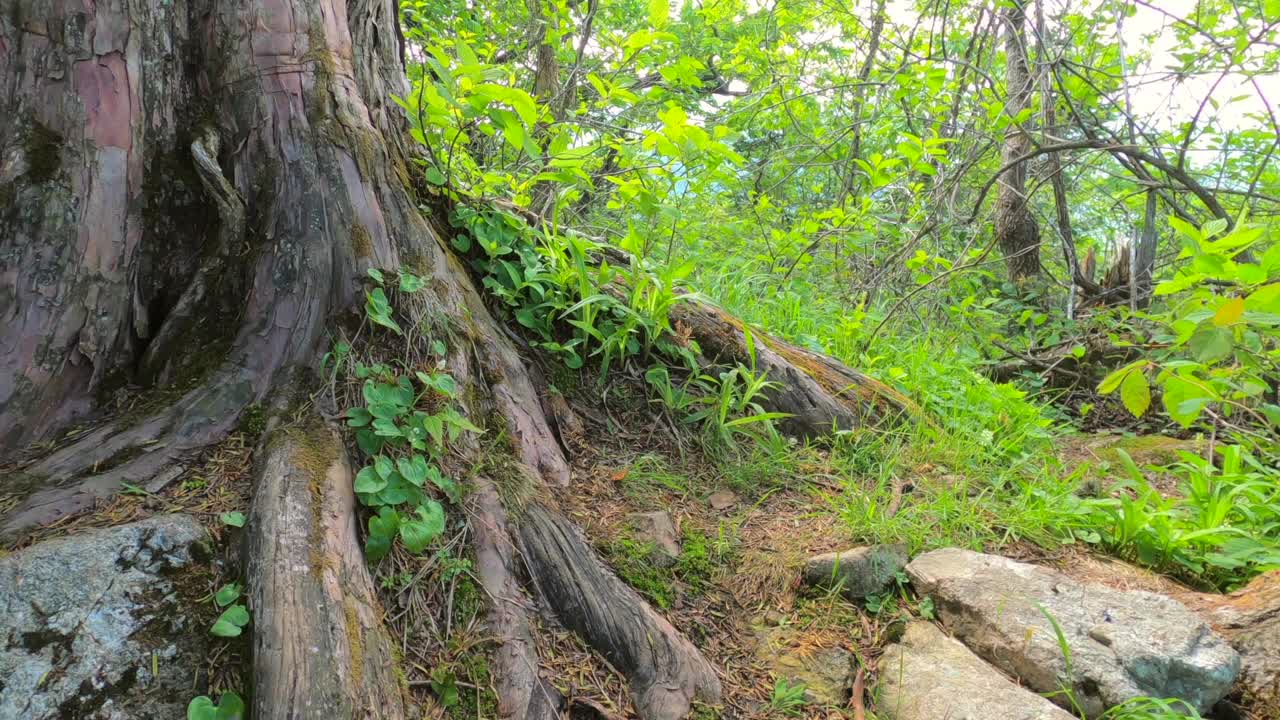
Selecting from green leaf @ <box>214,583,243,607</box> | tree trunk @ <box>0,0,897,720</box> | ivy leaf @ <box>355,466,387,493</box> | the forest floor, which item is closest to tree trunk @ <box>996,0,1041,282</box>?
the forest floor

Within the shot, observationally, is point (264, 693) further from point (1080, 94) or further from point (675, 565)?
point (1080, 94)

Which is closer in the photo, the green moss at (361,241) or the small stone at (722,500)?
the green moss at (361,241)

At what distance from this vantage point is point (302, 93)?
232cm

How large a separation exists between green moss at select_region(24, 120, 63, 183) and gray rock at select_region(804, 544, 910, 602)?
2854mm

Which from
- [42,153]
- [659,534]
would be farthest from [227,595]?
[42,153]

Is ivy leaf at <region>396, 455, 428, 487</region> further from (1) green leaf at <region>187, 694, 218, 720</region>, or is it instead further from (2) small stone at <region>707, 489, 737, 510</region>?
(2) small stone at <region>707, 489, 737, 510</region>

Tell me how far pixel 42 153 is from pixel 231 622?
1.62 meters

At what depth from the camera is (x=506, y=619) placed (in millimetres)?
1886

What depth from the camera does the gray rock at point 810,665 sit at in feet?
6.74

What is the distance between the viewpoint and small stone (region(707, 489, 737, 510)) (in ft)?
9.26

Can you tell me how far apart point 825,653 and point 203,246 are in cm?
256

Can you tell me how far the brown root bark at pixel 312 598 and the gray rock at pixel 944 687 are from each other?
1.44m

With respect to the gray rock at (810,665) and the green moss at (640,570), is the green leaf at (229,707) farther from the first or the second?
the gray rock at (810,665)

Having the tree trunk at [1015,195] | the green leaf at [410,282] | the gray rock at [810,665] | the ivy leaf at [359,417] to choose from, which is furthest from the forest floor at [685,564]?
the tree trunk at [1015,195]
